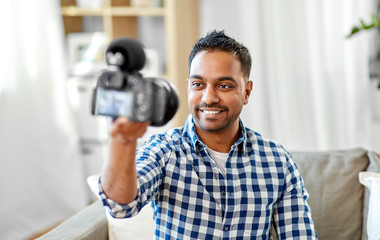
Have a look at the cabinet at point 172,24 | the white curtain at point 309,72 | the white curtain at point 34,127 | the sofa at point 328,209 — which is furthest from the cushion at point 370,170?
the white curtain at point 34,127

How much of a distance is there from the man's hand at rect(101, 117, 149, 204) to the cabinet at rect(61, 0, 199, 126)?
1.74 meters

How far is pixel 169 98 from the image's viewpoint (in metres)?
0.85

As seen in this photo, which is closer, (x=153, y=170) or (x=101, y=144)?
(x=153, y=170)

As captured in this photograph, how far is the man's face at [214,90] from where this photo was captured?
1.19 m

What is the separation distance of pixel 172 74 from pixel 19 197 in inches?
43.7

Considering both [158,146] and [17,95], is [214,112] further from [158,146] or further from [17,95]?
[17,95]

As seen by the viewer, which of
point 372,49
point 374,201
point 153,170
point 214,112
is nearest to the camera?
point 153,170

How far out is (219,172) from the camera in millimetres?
1200

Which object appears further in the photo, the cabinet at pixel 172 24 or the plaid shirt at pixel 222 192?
the cabinet at pixel 172 24

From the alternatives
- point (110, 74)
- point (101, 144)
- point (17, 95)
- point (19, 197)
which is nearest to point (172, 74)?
point (101, 144)

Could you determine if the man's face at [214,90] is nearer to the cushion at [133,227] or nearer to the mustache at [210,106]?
the mustache at [210,106]

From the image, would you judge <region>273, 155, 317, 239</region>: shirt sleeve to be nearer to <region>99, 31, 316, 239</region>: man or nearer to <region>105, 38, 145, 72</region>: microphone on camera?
<region>99, 31, 316, 239</region>: man

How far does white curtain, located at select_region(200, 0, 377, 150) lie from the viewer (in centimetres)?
250

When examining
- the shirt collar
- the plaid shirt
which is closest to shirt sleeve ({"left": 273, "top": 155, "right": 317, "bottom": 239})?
the plaid shirt
